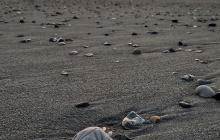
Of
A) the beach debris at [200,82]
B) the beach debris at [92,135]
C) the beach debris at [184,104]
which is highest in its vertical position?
the beach debris at [92,135]

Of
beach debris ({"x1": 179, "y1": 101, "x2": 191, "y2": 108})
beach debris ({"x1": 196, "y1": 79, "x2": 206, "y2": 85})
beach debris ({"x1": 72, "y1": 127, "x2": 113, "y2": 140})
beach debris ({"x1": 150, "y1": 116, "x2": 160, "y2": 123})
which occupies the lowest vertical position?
beach debris ({"x1": 150, "y1": 116, "x2": 160, "y2": 123})

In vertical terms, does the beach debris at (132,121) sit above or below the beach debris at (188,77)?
below

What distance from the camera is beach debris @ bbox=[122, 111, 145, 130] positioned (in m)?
1.41

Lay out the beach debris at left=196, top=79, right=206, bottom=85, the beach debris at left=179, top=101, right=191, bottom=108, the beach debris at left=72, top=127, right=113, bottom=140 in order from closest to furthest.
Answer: the beach debris at left=72, top=127, right=113, bottom=140
the beach debris at left=179, top=101, right=191, bottom=108
the beach debris at left=196, top=79, right=206, bottom=85

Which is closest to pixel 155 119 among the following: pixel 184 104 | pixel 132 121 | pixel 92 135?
pixel 132 121

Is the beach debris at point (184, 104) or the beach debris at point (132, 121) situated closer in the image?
the beach debris at point (132, 121)

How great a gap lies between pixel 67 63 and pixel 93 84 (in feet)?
2.17

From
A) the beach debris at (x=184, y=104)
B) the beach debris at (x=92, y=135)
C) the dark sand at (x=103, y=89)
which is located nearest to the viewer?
the beach debris at (x=92, y=135)

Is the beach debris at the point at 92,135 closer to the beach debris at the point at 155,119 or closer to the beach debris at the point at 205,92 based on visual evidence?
the beach debris at the point at 155,119

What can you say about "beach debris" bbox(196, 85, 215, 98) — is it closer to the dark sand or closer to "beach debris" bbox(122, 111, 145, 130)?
the dark sand

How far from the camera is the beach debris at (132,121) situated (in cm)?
141

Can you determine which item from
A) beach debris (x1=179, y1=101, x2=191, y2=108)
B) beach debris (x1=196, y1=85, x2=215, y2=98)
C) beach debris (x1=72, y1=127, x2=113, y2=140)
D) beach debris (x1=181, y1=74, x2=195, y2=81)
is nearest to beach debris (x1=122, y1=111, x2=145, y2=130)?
beach debris (x1=72, y1=127, x2=113, y2=140)

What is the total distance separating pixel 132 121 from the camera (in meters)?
1.43

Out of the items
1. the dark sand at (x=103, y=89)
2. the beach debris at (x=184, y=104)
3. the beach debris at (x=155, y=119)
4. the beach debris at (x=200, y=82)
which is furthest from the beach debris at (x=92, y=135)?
the beach debris at (x=200, y=82)
